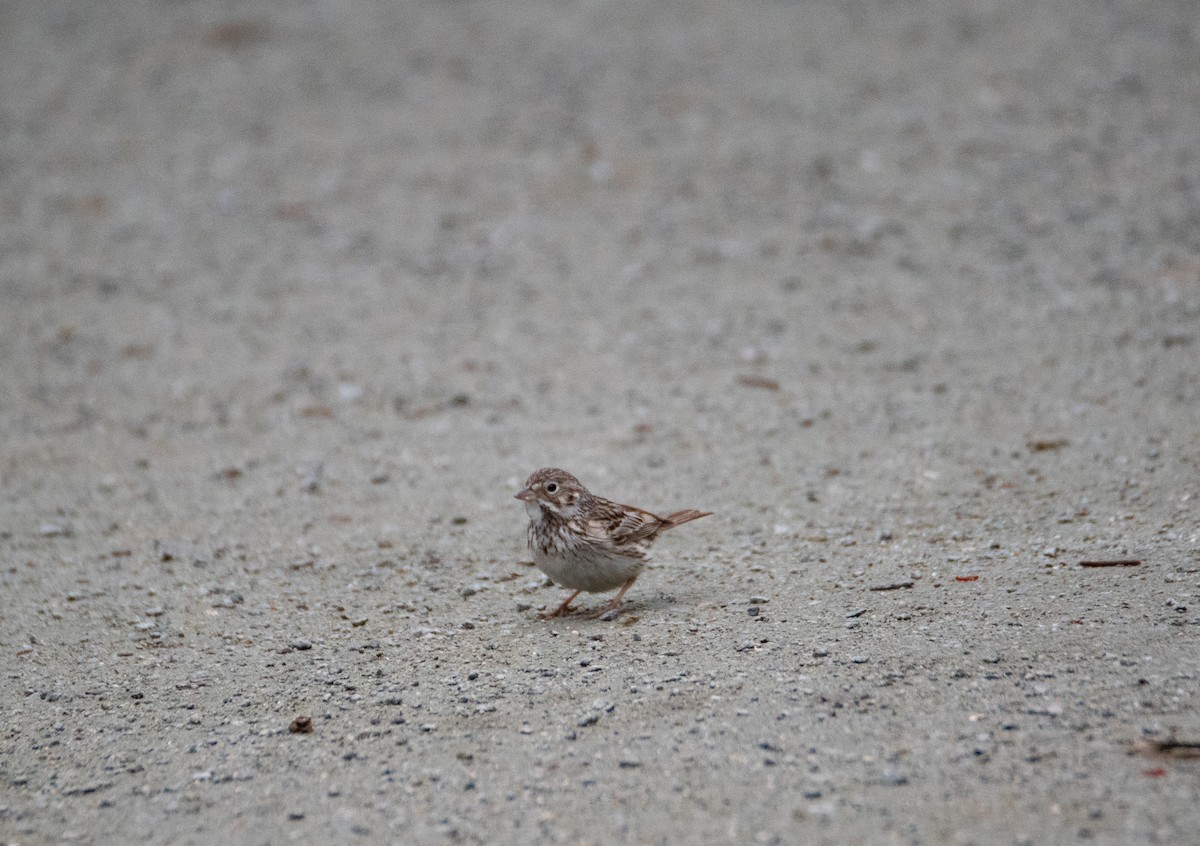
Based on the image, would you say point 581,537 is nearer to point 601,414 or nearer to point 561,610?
point 561,610

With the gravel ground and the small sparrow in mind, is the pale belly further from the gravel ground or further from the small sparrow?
the gravel ground

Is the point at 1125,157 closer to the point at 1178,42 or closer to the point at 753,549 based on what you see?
the point at 1178,42

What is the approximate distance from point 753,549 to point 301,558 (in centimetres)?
298

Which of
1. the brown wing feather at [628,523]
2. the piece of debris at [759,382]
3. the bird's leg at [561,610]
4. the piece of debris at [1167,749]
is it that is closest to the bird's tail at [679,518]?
the brown wing feather at [628,523]

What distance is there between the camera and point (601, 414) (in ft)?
32.4

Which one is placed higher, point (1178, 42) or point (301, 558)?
point (1178, 42)

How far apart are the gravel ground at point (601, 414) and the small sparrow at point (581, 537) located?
299mm

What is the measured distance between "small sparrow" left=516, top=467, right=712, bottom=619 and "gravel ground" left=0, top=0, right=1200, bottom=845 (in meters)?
0.30

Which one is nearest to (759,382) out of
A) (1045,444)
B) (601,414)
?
(601,414)

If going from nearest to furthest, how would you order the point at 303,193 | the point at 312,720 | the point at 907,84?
the point at 312,720 < the point at 303,193 < the point at 907,84

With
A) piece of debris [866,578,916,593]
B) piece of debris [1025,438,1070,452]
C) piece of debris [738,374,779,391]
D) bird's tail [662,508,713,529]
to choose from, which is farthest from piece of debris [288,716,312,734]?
piece of debris [738,374,779,391]

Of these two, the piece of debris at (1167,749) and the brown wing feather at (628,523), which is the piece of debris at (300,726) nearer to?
the brown wing feather at (628,523)

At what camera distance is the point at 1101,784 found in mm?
4254

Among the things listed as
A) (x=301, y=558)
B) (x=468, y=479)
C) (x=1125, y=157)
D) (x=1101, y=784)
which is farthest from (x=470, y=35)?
(x=1101, y=784)
